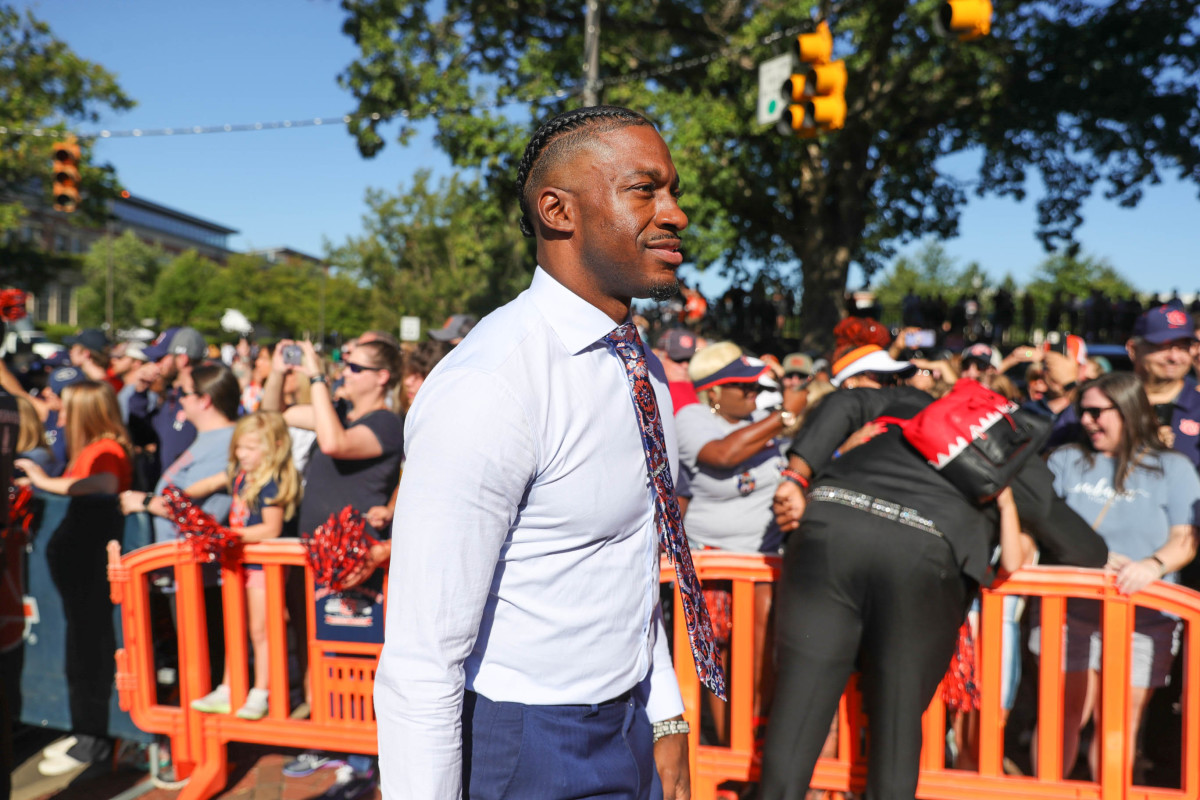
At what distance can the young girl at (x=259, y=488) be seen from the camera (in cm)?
406

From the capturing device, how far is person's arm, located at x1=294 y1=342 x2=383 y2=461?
3783mm

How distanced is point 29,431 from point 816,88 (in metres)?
6.90

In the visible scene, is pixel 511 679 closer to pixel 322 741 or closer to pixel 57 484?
pixel 322 741

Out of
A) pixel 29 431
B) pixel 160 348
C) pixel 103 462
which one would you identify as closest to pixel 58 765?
pixel 103 462

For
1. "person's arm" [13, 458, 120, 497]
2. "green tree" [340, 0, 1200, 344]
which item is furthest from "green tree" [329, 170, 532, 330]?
"person's arm" [13, 458, 120, 497]

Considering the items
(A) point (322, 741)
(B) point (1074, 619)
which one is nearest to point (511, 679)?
(A) point (322, 741)

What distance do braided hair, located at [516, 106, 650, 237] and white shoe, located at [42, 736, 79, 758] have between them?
4182 mm

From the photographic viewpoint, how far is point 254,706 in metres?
3.79

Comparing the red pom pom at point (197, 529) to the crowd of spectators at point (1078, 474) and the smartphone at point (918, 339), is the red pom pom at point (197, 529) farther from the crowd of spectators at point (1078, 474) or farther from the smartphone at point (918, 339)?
the smartphone at point (918, 339)

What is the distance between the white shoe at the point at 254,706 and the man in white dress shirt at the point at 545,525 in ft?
8.85

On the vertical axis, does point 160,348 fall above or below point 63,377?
above

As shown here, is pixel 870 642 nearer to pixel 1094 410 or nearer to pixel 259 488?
pixel 1094 410

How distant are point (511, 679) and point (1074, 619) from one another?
3.25 meters

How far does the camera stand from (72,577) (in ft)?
14.0
